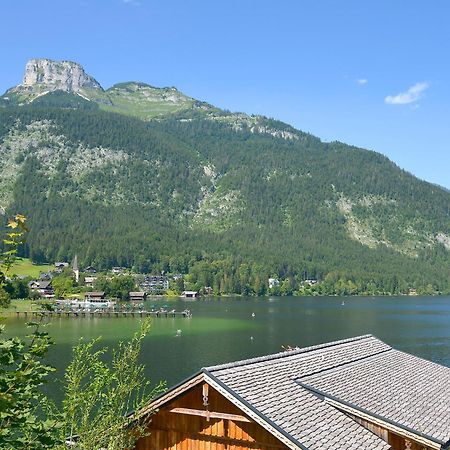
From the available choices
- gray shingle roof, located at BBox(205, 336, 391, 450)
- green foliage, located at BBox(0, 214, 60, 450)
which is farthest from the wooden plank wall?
green foliage, located at BBox(0, 214, 60, 450)

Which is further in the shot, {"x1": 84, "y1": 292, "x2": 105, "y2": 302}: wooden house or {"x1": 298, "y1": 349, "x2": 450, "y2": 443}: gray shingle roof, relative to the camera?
{"x1": 84, "y1": 292, "x2": 105, "y2": 302}: wooden house

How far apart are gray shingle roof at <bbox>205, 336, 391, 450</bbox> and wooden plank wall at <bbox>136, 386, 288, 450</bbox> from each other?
55 cm

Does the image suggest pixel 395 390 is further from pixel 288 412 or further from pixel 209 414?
pixel 209 414

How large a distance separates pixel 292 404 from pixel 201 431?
2.74m

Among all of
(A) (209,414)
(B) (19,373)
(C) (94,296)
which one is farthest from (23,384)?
(C) (94,296)

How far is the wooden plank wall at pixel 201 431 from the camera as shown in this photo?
15.8 meters

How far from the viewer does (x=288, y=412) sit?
52.9ft

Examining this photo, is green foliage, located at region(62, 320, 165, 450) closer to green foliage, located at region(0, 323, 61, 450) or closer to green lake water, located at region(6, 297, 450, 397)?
green foliage, located at region(0, 323, 61, 450)

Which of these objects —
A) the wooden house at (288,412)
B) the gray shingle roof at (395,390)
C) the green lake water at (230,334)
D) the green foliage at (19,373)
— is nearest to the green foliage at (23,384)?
the green foliage at (19,373)

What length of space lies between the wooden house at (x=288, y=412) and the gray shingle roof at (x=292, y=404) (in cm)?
3

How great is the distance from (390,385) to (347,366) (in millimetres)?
1813

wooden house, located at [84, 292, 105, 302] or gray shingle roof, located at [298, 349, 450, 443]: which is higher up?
gray shingle roof, located at [298, 349, 450, 443]

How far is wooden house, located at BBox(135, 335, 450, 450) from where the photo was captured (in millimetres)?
15617

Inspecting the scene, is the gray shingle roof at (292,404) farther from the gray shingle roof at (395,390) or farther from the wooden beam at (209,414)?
the gray shingle roof at (395,390)
